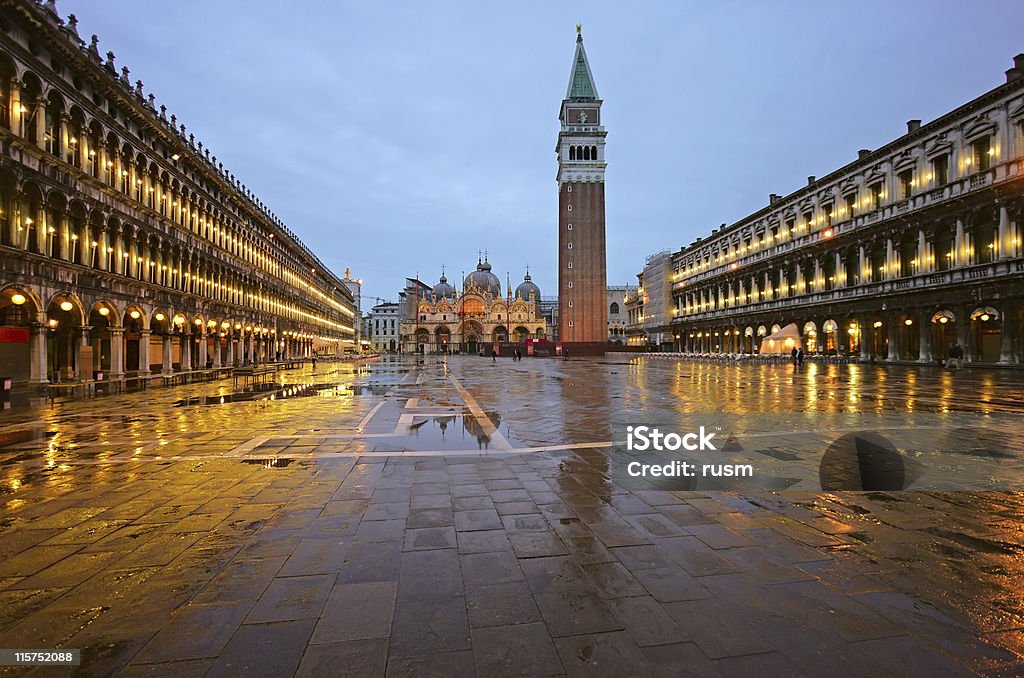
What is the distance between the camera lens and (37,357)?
19.0 metres

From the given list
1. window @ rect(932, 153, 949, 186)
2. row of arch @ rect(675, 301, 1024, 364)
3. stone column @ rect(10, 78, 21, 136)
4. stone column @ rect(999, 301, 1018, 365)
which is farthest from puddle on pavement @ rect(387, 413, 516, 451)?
window @ rect(932, 153, 949, 186)

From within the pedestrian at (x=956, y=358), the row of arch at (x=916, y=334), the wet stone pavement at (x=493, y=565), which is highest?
the row of arch at (x=916, y=334)

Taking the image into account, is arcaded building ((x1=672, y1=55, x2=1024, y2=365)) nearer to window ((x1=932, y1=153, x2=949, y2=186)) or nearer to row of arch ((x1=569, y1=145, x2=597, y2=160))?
window ((x1=932, y1=153, x2=949, y2=186))

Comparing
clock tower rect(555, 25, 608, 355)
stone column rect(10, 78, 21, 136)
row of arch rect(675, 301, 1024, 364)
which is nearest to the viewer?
stone column rect(10, 78, 21, 136)

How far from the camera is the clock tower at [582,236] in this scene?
75.2m

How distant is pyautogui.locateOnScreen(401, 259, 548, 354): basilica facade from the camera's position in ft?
392

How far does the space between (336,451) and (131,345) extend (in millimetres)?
27836

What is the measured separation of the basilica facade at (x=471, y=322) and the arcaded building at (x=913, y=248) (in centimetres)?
7042

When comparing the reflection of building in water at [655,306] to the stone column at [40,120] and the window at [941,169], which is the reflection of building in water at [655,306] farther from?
the stone column at [40,120]

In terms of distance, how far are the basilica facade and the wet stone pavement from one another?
109414 millimetres

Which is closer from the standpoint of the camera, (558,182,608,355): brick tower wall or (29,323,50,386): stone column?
(29,323,50,386): stone column

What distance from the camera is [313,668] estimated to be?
8.21 ft

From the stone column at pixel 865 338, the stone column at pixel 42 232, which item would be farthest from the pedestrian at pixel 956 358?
the stone column at pixel 42 232

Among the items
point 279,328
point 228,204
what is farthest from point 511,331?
point 228,204
